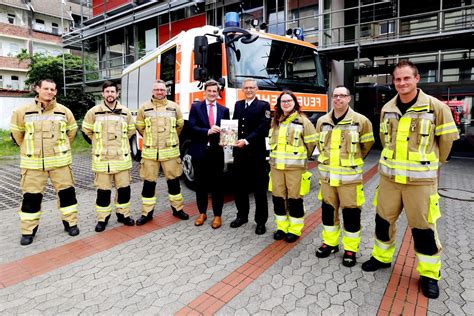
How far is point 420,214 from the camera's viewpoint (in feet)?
8.91

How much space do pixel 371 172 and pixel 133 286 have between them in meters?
6.65

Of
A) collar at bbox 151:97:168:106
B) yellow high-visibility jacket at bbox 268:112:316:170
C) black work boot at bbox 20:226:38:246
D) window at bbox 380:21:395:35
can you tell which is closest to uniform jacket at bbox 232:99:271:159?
yellow high-visibility jacket at bbox 268:112:316:170

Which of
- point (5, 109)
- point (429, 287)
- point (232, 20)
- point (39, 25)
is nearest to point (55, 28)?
point (39, 25)

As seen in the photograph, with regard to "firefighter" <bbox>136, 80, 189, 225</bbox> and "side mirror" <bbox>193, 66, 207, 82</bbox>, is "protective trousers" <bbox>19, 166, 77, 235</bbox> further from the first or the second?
"side mirror" <bbox>193, 66, 207, 82</bbox>

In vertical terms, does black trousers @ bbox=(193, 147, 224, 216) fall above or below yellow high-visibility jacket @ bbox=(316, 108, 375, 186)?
below

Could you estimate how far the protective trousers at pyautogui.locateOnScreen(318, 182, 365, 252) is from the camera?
10.5 feet

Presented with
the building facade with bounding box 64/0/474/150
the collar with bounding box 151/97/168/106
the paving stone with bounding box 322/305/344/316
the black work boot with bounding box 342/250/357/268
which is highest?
the building facade with bounding box 64/0/474/150

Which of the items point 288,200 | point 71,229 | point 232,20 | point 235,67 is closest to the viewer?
point 288,200

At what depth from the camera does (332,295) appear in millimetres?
2740

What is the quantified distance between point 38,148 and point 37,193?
54 centimetres

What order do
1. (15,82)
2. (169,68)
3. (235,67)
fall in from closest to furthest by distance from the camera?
(235,67) → (169,68) → (15,82)

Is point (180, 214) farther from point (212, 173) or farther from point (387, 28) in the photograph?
point (387, 28)

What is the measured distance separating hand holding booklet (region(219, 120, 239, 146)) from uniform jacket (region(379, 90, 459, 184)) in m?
1.77

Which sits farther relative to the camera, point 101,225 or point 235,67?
point 235,67
